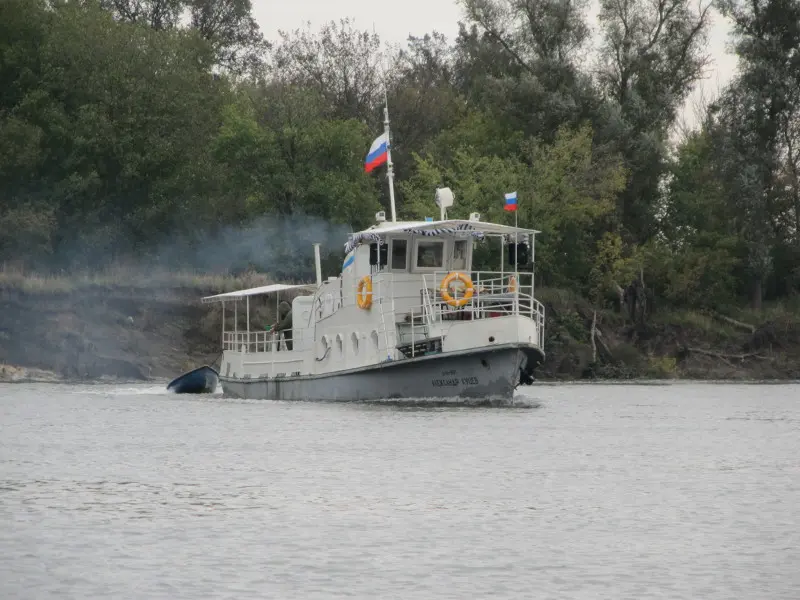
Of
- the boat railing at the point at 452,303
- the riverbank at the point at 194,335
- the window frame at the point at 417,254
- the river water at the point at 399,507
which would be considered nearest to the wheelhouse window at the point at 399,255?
the window frame at the point at 417,254

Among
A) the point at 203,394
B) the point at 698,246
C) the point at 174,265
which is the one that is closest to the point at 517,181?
the point at 698,246

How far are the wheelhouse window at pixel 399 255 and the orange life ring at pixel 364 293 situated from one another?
2.60 ft

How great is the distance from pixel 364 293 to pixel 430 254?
2.10 meters

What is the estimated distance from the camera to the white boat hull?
4044 centimetres

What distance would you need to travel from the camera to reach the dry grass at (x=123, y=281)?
7488 centimetres

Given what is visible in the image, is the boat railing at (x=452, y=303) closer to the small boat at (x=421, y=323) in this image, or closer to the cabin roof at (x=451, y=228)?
the small boat at (x=421, y=323)

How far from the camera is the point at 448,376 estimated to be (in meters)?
41.1

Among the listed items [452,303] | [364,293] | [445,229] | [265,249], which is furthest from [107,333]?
[452,303]

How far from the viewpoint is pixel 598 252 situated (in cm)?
8625

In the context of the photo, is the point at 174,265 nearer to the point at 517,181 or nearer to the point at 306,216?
the point at 306,216

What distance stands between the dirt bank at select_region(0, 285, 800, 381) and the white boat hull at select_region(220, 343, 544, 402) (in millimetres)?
30317

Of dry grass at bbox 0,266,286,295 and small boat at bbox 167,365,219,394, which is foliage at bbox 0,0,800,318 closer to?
dry grass at bbox 0,266,286,295

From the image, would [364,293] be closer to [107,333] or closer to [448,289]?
[448,289]

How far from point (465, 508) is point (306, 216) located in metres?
62.1
